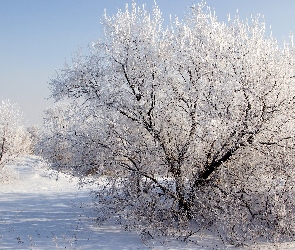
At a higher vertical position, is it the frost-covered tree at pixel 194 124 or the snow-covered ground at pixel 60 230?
the frost-covered tree at pixel 194 124

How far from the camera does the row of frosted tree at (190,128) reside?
12047 mm

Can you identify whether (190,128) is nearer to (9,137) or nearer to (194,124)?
(194,124)

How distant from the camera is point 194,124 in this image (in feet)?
41.8

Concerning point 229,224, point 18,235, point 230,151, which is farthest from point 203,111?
point 18,235

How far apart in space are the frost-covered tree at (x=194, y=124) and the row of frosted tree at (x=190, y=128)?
0.04 m

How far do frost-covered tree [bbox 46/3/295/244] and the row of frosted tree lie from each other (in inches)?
1.6

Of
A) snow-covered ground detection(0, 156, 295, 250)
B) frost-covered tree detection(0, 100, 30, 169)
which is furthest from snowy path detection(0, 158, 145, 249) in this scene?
frost-covered tree detection(0, 100, 30, 169)

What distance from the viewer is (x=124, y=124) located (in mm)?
13484

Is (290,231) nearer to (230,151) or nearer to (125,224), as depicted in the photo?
(230,151)

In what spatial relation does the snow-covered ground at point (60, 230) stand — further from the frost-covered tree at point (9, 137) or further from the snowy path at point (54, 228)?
the frost-covered tree at point (9, 137)

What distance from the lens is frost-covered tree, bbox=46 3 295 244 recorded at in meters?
12.0

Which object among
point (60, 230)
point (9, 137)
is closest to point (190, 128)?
point (60, 230)

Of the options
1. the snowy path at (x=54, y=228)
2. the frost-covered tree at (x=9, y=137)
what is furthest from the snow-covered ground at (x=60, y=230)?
the frost-covered tree at (x=9, y=137)

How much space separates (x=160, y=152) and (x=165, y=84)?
2.40m
